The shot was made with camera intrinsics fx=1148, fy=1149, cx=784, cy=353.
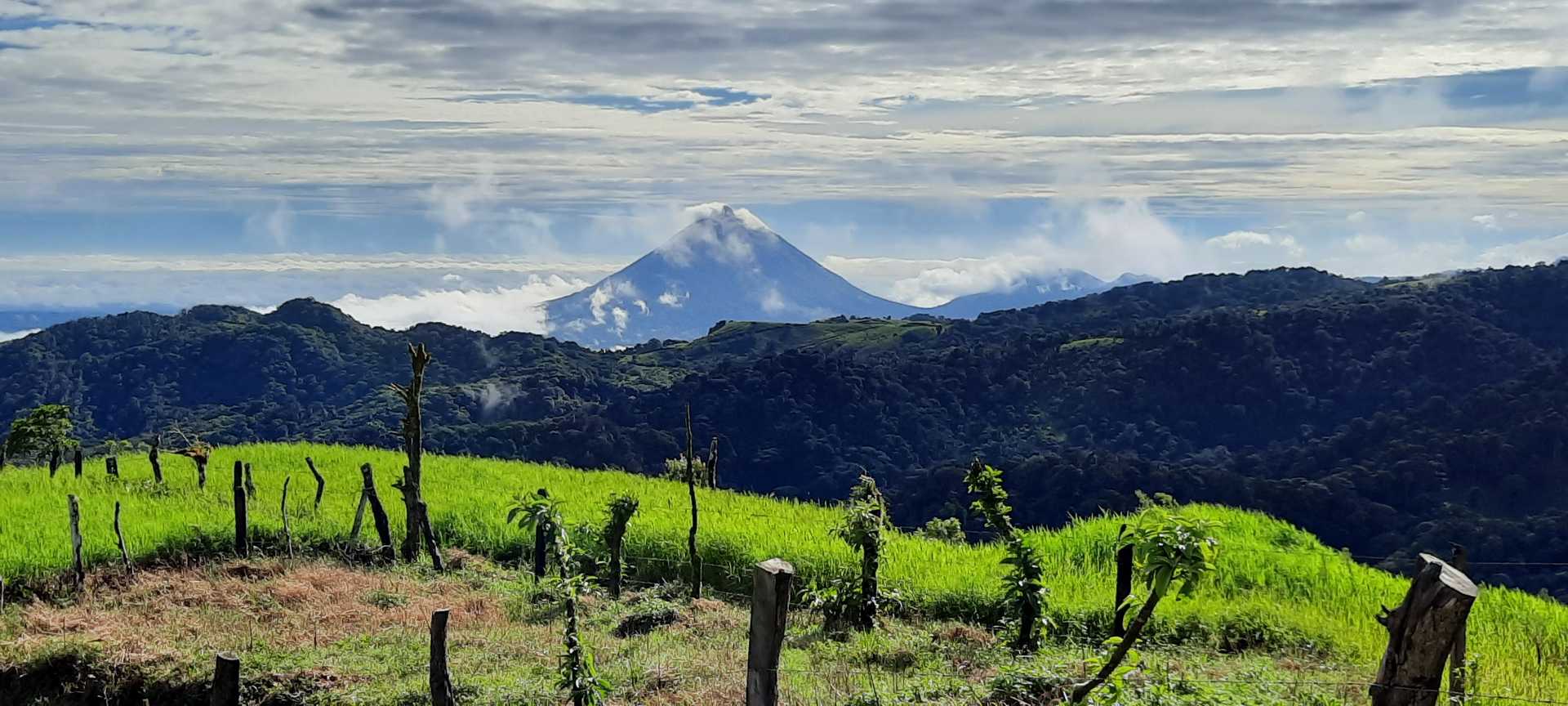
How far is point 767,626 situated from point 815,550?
1100cm

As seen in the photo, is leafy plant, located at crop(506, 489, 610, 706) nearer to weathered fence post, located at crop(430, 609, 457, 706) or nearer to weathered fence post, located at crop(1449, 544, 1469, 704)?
weathered fence post, located at crop(430, 609, 457, 706)

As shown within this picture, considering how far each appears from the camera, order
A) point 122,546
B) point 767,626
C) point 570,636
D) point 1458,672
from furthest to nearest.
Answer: point 122,546 → point 570,636 → point 1458,672 → point 767,626

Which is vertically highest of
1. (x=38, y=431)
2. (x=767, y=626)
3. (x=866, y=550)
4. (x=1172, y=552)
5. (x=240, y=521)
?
(x=1172, y=552)

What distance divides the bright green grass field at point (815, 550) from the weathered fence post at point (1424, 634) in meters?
3.65

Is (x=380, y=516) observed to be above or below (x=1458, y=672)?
below

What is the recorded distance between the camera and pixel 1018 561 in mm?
13055

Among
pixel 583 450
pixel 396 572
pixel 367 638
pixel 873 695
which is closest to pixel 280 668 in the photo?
pixel 367 638

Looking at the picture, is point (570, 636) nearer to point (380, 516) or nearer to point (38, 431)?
point (380, 516)

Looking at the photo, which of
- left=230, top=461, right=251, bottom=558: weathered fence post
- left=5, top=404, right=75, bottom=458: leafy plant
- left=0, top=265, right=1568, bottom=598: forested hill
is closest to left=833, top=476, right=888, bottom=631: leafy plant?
left=230, top=461, right=251, bottom=558: weathered fence post

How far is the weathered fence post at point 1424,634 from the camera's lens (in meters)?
6.69

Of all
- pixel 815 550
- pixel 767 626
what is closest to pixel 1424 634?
pixel 767 626

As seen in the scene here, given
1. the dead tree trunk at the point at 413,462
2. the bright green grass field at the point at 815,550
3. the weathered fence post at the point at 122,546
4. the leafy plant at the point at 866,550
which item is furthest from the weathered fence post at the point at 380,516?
the leafy plant at the point at 866,550

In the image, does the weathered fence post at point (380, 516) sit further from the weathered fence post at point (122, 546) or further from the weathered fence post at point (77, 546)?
the weathered fence post at point (77, 546)

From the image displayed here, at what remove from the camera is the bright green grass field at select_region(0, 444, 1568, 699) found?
45.4 ft
